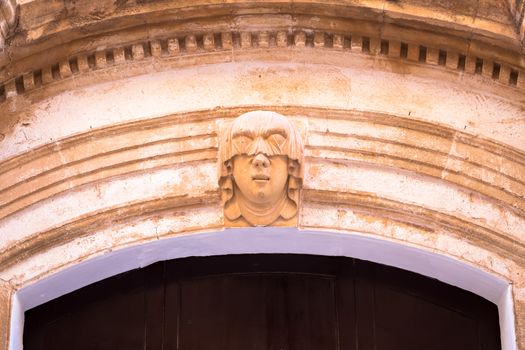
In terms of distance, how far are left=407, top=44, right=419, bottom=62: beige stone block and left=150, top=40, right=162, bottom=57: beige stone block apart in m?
1.14

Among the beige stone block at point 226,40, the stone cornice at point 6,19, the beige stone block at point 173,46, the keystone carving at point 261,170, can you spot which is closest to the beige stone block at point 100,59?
the beige stone block at point 173,46

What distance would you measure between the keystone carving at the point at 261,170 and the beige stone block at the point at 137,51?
0.60 m

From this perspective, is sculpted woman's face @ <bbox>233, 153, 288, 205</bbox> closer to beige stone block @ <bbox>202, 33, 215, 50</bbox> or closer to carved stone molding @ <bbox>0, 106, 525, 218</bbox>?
carved stone molding @ <bbox>0, 106, 525, 218</bbox>

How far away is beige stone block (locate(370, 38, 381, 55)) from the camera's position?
7.20 meters

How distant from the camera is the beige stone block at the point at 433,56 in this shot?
7180 millimetres

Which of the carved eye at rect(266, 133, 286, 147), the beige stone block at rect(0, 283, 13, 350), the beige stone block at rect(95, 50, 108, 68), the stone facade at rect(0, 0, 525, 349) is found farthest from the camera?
the beige stone block at rect(95, 50, 108, 68)

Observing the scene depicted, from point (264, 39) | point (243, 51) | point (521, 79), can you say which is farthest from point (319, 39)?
point (521, 79)

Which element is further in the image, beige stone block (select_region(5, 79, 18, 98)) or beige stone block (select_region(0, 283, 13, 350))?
beige stone block (select_region(5, 79, 18, 98))

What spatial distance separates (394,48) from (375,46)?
0.09m

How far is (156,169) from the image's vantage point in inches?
277

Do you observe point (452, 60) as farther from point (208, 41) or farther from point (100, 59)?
point (100, 59)

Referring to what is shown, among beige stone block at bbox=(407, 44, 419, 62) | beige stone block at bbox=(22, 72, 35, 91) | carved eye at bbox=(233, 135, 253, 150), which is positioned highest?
beige stone block at bbox=(407, 44, 419, 62)

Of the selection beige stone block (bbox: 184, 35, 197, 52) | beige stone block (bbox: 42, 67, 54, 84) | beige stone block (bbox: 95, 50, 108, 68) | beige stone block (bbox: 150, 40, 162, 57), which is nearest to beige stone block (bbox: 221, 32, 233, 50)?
beige stone block (bbox: 184, 35, 197, 52)

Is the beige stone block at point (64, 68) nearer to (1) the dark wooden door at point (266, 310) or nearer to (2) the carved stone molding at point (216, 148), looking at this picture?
(2) the carved stone molding at point (216, 148)
